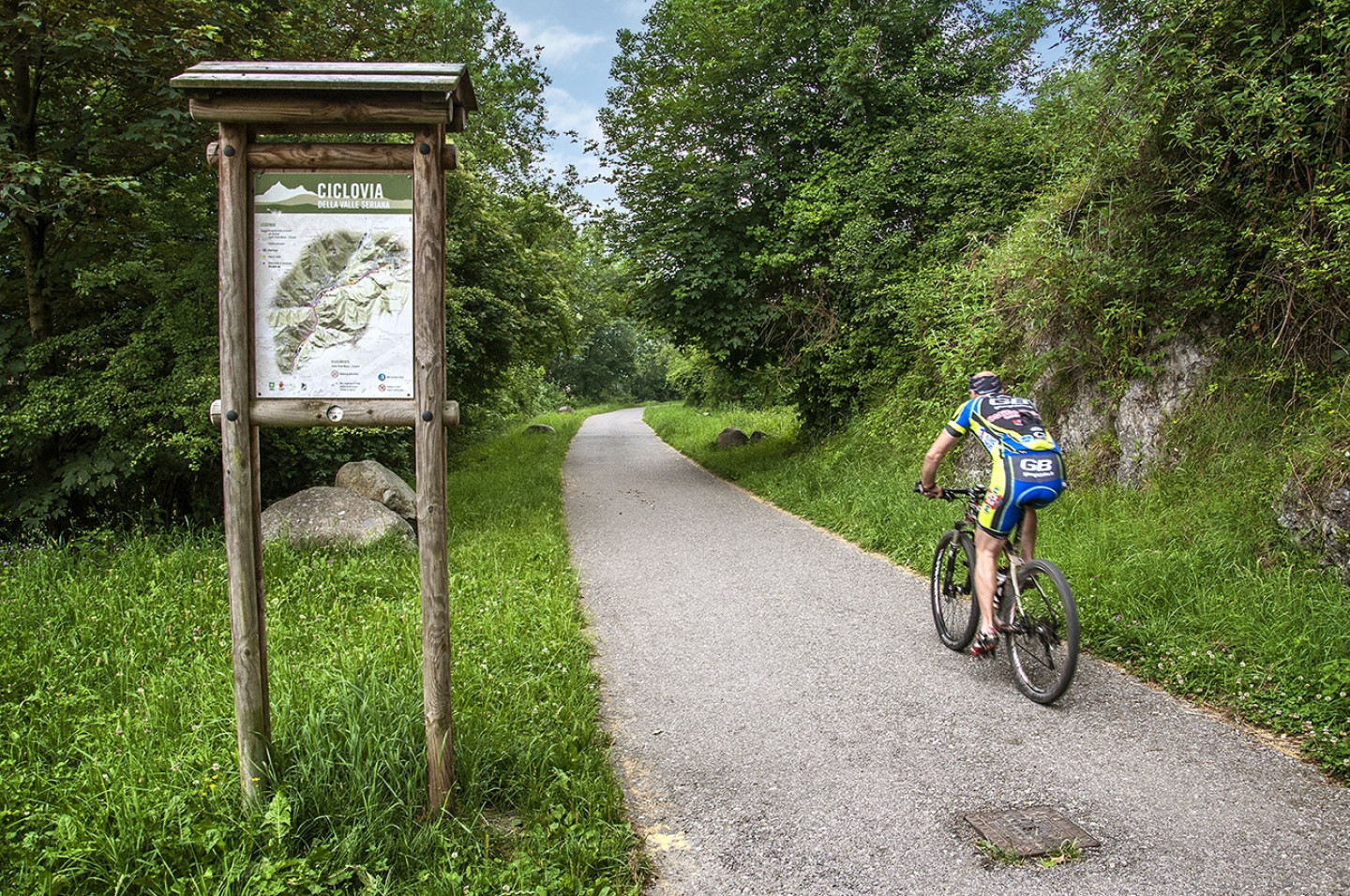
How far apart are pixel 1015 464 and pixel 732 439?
14.8 metres

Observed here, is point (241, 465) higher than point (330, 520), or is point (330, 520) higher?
point (241, 465)

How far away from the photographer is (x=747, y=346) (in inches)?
519

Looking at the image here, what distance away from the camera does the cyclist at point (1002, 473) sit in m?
4.46

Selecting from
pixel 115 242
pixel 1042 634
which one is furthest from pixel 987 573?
pixel 115 242

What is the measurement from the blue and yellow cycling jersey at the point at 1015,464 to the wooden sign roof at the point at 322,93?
11.3ft

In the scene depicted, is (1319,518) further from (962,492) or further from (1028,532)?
(962,492)

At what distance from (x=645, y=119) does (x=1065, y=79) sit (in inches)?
295

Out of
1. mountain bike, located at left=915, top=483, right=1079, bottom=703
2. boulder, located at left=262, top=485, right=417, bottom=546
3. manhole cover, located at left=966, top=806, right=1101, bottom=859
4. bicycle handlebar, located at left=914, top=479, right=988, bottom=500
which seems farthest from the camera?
boulder, located at left=262, top=485, right=417, bottom=546

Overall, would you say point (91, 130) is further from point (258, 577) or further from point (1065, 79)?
point (1065, 79)

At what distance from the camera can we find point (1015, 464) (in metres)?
4.48

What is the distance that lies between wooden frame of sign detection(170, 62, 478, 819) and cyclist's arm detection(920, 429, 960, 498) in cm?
310

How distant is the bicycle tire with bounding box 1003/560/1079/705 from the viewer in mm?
4109

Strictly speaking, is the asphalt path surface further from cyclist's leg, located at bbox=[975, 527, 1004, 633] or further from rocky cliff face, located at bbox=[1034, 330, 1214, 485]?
rocky cliff face, located at bbox=[1034, 330, 1214, 485]

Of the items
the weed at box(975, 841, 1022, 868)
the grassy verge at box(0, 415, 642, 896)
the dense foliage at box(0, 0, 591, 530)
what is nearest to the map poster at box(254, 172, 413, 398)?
the grassy verge at box(0, 415, 642, 896)
